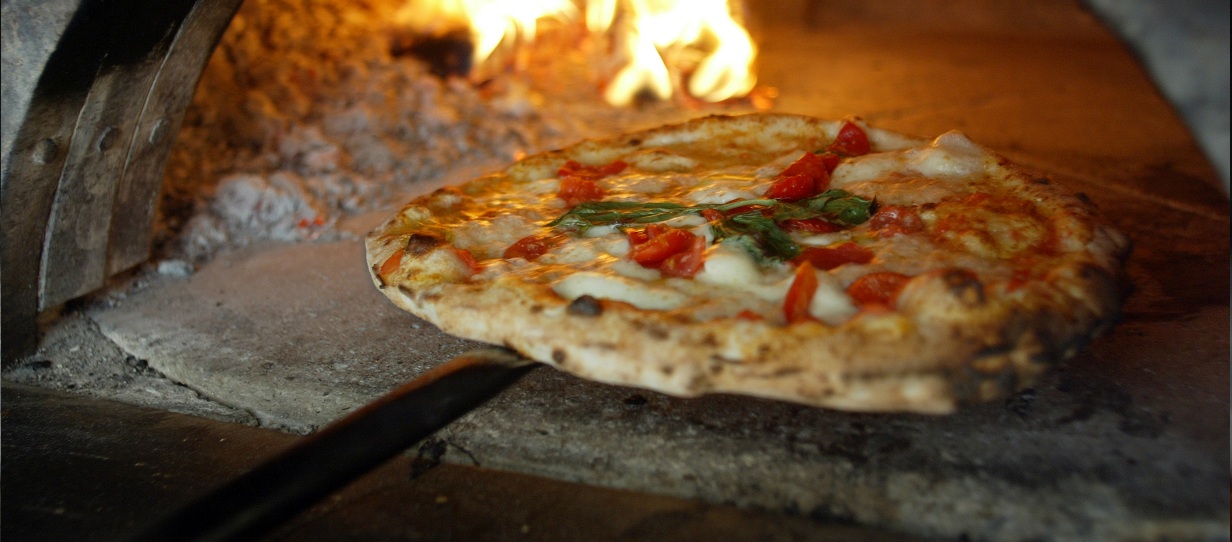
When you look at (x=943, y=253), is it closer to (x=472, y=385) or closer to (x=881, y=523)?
(x=881, y=523)

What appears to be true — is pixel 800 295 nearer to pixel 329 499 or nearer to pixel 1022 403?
pixel 1022 403

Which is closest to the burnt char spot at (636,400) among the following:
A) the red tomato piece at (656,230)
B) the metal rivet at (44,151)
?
the red tomato piece at (656,230)

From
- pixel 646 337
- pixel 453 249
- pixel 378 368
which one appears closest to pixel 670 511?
pixel 646 337

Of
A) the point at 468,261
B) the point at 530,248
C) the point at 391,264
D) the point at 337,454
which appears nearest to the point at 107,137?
the point at 391,264

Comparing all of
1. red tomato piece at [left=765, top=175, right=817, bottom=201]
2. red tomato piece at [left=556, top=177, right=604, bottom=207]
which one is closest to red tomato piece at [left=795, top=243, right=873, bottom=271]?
red tomato piece at [left=765, top=175, right=817, bottom=201]

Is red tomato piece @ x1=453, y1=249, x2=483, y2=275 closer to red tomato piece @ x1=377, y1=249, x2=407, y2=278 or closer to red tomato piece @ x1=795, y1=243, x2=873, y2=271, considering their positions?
red tomato piece @ x1=377, y1=249, x2=407, y2=278

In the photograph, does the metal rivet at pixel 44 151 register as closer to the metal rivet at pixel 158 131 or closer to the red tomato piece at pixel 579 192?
the metal rivet at pixel 158 131
